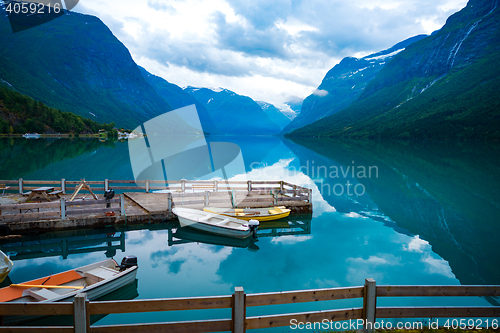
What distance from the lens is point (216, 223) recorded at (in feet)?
49.1

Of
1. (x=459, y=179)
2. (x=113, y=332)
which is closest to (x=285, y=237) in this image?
(x=113, y=332)

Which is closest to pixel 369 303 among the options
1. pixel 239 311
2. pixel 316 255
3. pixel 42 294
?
pixel 239 311

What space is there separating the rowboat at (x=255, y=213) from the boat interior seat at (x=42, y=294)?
9.65 meters

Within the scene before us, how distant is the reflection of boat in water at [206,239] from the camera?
581 inches

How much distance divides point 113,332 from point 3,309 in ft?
6.18

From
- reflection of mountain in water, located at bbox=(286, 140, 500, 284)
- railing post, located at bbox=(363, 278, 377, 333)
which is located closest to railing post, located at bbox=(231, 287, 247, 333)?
railing post, located at bbox=(363, 278, 377, 333)

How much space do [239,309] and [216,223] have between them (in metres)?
10.4

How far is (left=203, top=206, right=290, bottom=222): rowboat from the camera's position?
655 inches

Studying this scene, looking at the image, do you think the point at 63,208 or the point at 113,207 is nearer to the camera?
the point at 63,208

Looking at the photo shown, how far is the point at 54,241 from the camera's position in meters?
14.0

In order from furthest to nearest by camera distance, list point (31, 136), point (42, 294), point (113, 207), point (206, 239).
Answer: point (31, 136)
point (113, 207)
point (206, 239)
point (42, 294)

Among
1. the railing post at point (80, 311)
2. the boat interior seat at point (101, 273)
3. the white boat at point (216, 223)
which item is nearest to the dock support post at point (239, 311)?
the railing post at point (80, 311)

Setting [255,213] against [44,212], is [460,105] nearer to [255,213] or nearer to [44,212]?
[255,213]

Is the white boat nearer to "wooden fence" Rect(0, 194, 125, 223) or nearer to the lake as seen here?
the lake
